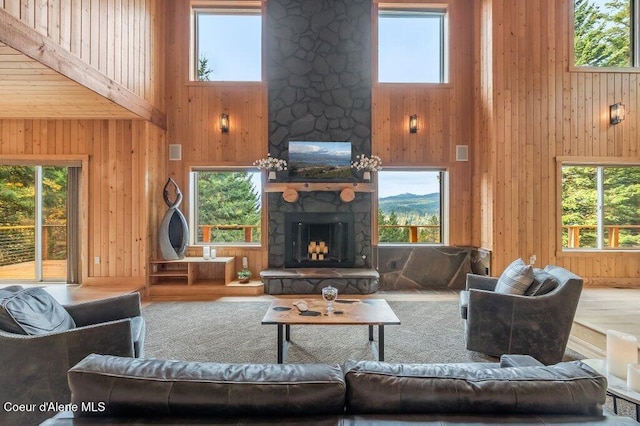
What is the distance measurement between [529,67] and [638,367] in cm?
550

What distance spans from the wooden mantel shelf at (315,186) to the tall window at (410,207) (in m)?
0.55

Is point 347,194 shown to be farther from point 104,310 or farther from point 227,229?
point 104,310

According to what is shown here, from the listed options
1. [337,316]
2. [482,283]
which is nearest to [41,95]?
[337,316]

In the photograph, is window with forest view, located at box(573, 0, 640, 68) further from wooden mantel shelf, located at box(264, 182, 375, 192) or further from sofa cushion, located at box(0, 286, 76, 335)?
sofa cushion, located at box(0, 286, 76, 335)

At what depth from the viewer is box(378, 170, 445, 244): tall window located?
6293mm

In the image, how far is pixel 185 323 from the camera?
13.6ft

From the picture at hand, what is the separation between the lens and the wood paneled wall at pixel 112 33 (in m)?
3.15

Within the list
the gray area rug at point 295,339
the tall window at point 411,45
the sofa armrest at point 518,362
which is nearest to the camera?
the sofa armrest at point 518,362

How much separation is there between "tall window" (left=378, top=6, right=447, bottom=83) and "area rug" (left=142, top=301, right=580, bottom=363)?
4241mm

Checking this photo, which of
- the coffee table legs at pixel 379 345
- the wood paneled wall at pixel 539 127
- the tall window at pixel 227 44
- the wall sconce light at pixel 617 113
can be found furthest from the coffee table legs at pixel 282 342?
the wall sconce light at pixel 617 113

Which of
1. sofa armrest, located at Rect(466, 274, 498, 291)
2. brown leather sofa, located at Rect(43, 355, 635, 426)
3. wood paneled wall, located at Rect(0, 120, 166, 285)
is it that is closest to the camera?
brown leather sofa, located at Rect(43, 355, 635, 426)

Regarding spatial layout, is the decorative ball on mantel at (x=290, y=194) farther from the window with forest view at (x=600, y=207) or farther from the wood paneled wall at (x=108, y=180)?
the window with forest view at (x=600, y=207)

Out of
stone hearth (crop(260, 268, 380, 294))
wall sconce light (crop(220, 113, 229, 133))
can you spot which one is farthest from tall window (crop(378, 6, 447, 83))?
stone hearth (crop(260, 268, 380, 294))

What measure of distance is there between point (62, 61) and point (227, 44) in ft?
11.5
